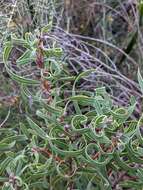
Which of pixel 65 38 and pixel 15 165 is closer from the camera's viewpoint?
pixel 15 165

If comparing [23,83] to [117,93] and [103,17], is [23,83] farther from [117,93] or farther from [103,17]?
[103,17]

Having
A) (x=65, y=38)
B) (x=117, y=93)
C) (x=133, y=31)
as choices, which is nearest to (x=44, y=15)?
(x=65, y=38)

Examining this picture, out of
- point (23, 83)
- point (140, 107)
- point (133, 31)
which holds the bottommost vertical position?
point (140, 107)

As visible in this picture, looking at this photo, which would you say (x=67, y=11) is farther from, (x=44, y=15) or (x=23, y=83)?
(x=23, y=83)

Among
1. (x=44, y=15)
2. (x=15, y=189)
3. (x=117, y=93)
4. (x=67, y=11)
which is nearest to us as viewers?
(x=15, y=189)

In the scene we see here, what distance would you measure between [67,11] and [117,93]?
430mm

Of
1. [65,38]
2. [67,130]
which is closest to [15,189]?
[67,130]

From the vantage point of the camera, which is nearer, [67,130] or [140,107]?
[67,130]

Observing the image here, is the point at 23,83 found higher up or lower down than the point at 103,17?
higher up

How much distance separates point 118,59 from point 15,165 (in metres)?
0.98

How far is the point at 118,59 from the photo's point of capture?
1.93 m

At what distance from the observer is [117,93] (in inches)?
65.7

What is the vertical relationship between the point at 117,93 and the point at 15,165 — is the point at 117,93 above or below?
below

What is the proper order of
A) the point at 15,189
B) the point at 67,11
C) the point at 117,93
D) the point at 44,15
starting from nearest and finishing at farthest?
the point at 15,189 → the point at 44,15 → the point at 117,93 → the point at 67,11
